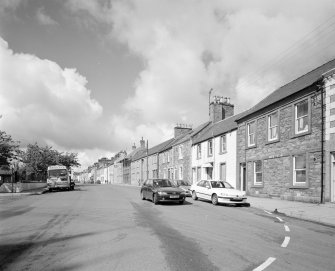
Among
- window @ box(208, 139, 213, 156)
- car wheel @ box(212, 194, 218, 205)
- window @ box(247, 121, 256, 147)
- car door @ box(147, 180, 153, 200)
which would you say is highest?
window @ box(247, 121, 256, 147)

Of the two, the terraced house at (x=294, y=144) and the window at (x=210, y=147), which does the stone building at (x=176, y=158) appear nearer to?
the window at (x=210, y=147)

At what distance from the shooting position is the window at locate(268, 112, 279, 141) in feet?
73.5

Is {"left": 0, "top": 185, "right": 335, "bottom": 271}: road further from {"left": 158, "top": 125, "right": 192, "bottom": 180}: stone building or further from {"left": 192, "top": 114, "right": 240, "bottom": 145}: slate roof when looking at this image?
{"left": 158, "top": 125, "right": 192, "bottom": 180}: stone building

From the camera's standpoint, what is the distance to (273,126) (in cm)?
2273

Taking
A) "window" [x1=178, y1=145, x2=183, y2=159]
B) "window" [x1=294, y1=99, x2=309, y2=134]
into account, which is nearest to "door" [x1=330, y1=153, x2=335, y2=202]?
"window" [x1=294, y1=99, x2=309, y2=134]

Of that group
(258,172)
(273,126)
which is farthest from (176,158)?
(273,126)

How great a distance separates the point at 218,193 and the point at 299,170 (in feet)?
16.5

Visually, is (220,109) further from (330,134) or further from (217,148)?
(330,134)

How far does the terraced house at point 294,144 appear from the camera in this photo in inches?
691

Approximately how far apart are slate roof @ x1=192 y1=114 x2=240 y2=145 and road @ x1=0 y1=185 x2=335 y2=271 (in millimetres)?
18484

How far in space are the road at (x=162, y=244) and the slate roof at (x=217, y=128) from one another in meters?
18.5

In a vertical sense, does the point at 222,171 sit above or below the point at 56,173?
above

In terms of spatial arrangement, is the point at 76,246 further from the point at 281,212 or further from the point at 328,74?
the point at 328,74

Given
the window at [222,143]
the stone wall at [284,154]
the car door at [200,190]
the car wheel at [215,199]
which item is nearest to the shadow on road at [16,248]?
the car wheel at [215,199]
